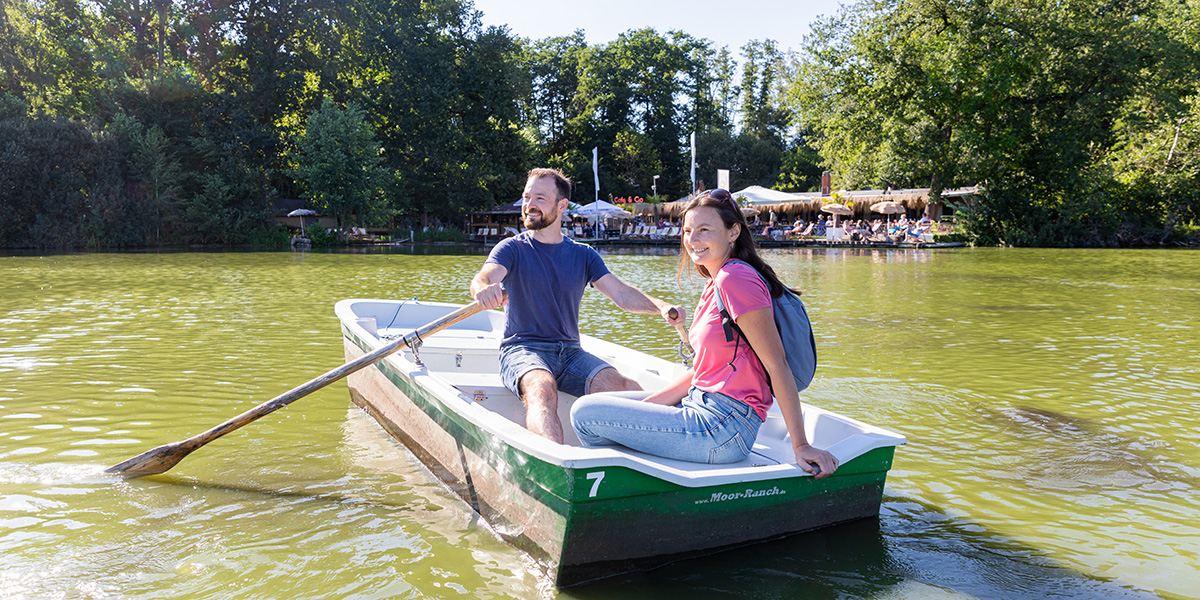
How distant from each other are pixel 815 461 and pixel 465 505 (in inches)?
72.5

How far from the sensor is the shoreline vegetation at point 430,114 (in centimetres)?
3466

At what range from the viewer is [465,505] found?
4.19 meters

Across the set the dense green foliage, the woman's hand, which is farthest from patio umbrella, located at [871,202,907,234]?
the woman's hand

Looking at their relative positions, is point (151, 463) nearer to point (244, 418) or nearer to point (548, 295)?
point (244, 418)

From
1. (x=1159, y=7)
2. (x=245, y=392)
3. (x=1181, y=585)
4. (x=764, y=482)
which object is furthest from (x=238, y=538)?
(x=1159, y=7)

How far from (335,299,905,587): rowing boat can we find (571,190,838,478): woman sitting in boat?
11cm

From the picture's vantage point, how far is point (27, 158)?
109 feet

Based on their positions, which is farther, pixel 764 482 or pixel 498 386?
pixel 498 386

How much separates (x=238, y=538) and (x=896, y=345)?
738cm

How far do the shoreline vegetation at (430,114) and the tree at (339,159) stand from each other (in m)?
0.11

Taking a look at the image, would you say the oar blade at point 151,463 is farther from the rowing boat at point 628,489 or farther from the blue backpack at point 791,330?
the blue backpack at point 791,330

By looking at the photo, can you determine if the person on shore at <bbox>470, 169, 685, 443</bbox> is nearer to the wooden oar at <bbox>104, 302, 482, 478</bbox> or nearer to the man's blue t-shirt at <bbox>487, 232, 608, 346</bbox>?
the man's blue t-shirt at <bbox>487, 232, 608, 346</bbox>

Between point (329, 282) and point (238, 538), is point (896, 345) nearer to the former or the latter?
point (238, 538)

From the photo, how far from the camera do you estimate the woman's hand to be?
128 inches
